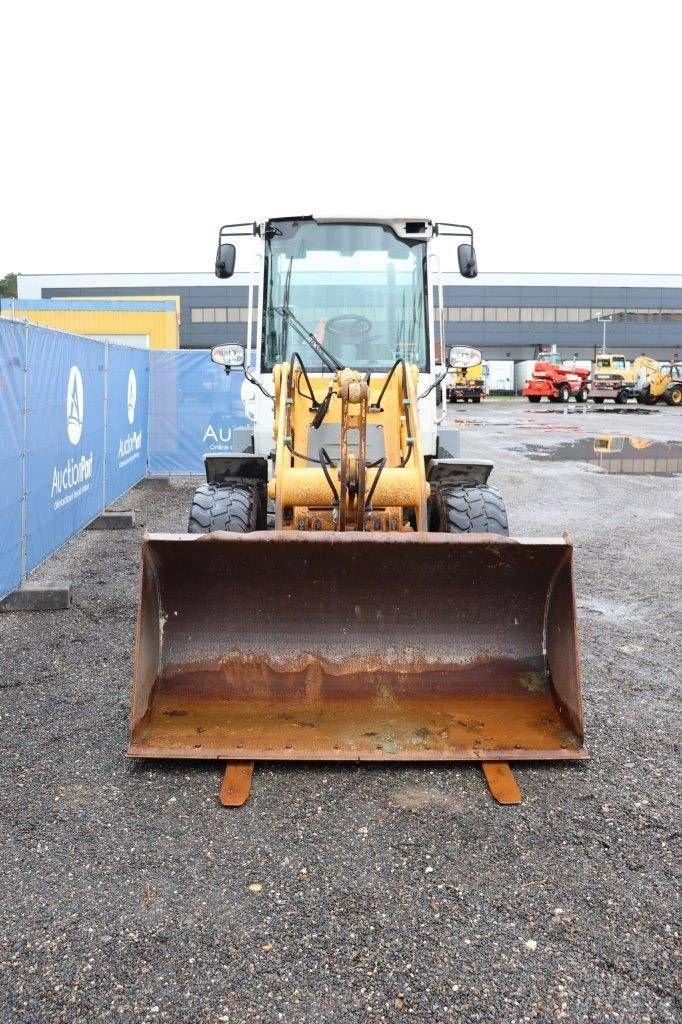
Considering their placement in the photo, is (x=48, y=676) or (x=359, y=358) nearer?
(x=48, y=676)

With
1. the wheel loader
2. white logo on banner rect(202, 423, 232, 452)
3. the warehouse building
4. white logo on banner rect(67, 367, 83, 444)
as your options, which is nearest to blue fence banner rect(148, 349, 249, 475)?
white logo on banner rect(202, 423, 232, 452)

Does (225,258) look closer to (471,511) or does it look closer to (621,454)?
(471,511)

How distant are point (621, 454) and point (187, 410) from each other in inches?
409

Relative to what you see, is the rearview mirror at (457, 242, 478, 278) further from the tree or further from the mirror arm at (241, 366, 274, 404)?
the tree

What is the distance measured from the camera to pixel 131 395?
42.0 feet

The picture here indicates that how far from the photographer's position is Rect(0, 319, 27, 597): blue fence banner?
645 cm

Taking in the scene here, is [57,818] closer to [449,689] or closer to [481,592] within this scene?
[449,689]

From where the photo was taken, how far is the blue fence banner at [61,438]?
7.27 m

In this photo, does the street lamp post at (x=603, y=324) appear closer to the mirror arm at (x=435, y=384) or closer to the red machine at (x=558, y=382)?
the red machine at (x=558, y=382)

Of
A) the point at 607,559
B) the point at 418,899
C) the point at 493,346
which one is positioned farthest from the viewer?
the point at 493,346

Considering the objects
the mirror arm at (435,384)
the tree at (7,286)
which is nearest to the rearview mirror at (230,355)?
the mirror arm at (435,384)

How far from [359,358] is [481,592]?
247cm

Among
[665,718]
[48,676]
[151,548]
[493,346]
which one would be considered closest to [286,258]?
[151,548]

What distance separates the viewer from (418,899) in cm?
302
